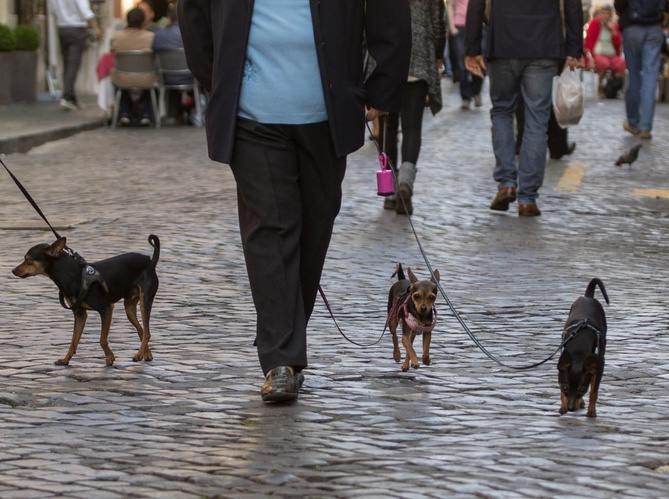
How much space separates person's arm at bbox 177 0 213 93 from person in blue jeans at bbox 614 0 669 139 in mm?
11854

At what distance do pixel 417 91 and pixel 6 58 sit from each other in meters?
12.1

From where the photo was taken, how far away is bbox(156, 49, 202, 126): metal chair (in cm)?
1961

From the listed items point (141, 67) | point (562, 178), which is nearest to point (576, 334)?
point (562, 178)

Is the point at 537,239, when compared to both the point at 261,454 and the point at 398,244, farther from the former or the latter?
the point at 261,454

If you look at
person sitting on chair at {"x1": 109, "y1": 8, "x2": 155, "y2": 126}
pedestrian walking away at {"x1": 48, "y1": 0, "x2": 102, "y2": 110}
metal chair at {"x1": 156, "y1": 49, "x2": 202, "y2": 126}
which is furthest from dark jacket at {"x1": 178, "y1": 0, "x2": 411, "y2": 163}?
pedestrian walking away at {"x1": 48, "y1": 0, "x2": 102, "y2": 110}

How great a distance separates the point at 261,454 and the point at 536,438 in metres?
0.88

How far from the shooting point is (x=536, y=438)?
478 cm

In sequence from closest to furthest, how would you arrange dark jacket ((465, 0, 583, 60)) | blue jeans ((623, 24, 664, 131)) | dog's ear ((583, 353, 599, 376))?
dog's ear ((583, 353, 599, 376)) < dark jacket ((465, 0, 583, 60)) < blue jeans ((623, 24, 664, 131))

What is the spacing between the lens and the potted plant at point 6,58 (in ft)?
70.2

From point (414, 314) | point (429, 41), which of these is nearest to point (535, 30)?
point (429, 41)

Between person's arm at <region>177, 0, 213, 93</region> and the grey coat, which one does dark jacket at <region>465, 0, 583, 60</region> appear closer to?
the grey coat

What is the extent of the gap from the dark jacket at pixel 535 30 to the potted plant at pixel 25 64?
41.7 ft

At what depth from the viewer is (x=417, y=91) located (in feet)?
36.1

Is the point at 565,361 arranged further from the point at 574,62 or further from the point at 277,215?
the point at 574,62
